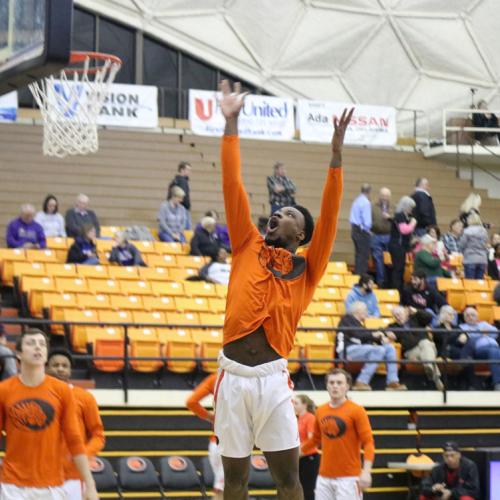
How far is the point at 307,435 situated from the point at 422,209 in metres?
7.86

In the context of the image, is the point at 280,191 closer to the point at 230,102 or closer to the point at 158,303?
the point at 158,303

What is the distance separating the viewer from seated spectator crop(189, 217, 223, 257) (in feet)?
56.9

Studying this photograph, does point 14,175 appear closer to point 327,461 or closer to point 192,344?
point 192,344

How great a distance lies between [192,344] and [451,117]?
1468 centimetres

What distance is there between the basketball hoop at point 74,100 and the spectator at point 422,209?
5.29 metres

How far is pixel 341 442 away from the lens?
1049cm

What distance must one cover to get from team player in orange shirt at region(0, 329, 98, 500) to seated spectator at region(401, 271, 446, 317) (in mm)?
10063

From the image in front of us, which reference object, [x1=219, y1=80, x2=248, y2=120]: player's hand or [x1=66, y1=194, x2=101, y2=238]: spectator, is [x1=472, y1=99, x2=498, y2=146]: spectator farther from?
[x1=219, y1=80, x2=248, y2=120]: player's hand

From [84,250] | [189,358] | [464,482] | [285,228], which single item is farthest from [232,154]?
[84,250]

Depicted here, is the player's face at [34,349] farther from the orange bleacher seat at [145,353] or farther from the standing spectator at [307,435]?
the orange bleacher seat at [145,353]

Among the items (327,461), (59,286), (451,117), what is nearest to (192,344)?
(59,286)

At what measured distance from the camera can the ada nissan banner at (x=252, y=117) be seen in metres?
22.0

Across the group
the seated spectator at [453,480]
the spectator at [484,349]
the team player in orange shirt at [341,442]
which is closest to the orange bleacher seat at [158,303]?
the spectator at [484,349]

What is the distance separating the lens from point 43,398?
729 cm
